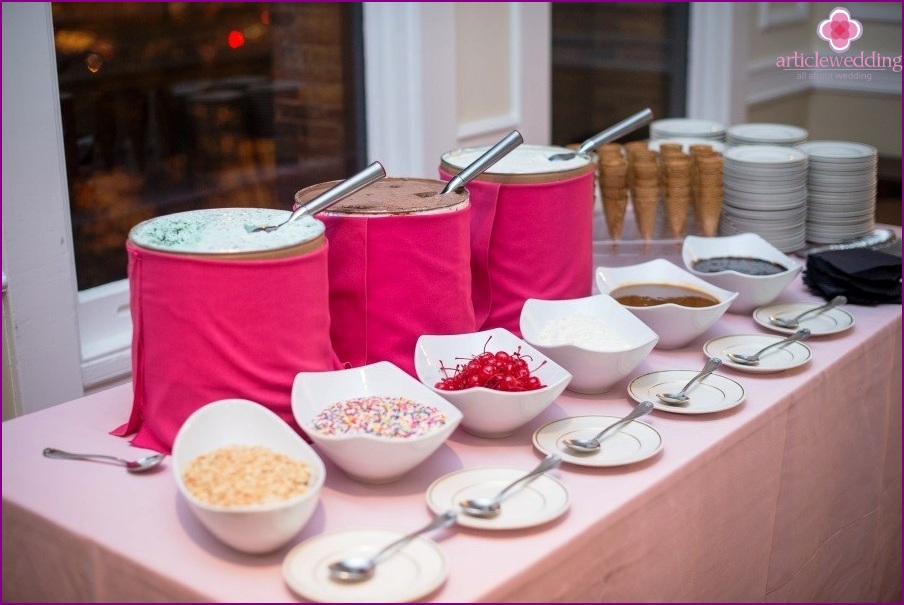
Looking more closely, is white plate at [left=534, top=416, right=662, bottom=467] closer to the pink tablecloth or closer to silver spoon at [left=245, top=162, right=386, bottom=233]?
the pink tablecloth

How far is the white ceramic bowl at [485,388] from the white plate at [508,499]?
7 cm

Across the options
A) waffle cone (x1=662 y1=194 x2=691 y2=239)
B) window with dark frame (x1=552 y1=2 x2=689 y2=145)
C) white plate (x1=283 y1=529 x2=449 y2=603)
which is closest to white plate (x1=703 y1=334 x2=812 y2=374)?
waffle cone (x1=662 y1=194 x2=691 y2=239)

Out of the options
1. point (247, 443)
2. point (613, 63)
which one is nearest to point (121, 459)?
point (247, 443)

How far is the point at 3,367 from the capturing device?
1.66 metres

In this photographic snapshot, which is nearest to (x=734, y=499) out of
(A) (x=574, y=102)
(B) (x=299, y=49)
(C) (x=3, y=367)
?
(C) (x=3, y=367)

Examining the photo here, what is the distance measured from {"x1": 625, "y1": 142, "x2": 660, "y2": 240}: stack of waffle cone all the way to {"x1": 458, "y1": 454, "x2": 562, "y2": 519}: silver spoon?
31.2 inches

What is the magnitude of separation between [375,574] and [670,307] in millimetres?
658

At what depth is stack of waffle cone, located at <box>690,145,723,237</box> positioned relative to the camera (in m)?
1.74

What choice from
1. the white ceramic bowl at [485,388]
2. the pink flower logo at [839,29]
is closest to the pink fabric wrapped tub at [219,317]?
the white ceramic bowl at [485,388]

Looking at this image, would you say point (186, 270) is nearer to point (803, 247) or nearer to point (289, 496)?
point (289, 496)

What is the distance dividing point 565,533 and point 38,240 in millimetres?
1217

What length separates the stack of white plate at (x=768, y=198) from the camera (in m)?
1.81

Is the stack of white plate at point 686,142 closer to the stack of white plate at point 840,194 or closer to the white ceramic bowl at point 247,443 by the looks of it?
the stack of white plate at point 840,194

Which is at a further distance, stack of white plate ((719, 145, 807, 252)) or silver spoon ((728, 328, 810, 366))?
stack of white plate ((719, 145, 807, 252))
